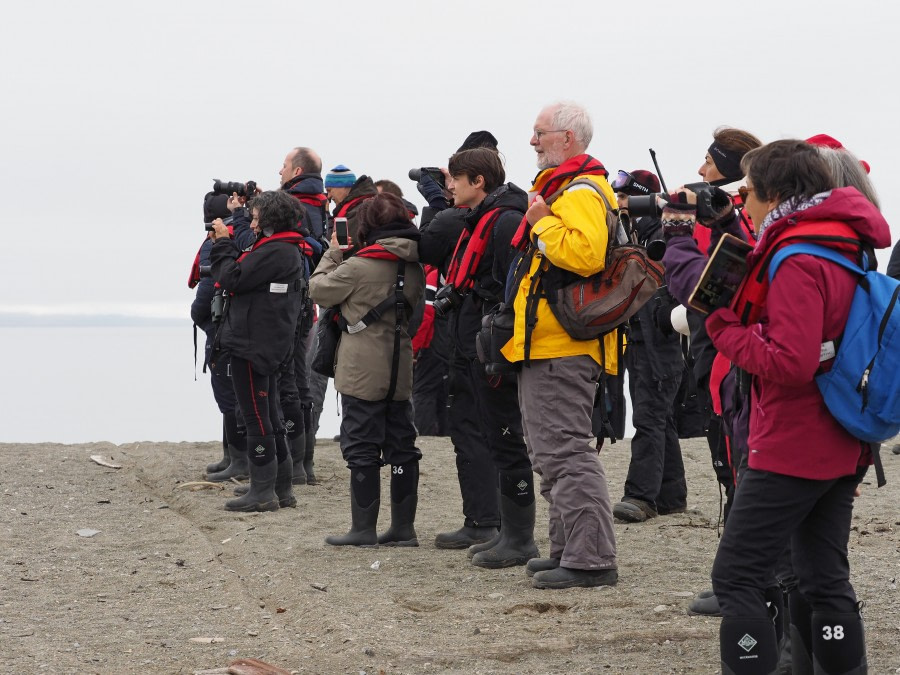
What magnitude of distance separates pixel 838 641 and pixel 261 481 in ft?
16.2

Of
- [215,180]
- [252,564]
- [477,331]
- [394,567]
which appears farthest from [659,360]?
[215,180]

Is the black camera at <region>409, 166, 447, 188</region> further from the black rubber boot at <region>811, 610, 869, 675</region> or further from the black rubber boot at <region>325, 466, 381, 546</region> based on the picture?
the black rubber boot at <region>811, 610, 869, 675</region>

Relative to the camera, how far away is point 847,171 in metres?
3.41

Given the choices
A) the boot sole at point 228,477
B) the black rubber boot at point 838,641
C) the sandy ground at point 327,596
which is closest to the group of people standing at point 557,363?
the black rubber boot at point 838,641

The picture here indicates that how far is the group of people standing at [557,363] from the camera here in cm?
325

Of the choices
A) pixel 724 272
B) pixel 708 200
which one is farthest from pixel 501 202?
pixel 724 272

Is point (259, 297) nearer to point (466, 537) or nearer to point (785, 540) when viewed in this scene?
point (466, 537)

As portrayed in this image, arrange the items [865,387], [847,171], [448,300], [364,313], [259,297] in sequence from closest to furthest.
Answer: [865,387] < [847,171] < [448,300] < [364,313] < [259,297]

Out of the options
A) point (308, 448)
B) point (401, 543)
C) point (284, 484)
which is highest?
point (308, 448)

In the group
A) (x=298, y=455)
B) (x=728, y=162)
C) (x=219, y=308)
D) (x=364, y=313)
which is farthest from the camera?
(x=298, y=455)

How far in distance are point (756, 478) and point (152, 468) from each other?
24.9 ft

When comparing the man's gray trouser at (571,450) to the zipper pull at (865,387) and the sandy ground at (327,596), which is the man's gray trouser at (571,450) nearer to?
the sandy ground at (327,596)

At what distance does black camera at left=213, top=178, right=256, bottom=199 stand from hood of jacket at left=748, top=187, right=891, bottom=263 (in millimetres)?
5297

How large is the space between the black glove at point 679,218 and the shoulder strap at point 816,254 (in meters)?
0.56
